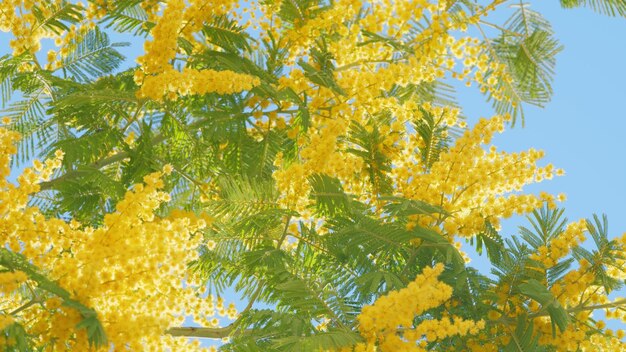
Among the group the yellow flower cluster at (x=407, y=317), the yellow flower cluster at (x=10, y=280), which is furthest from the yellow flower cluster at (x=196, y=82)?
the yellow flower cluster at (x=10, y=280)

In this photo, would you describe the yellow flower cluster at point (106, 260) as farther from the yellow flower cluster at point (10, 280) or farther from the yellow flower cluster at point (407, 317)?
the yellow flower cluster at point (407, 317)

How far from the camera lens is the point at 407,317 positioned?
3568mm

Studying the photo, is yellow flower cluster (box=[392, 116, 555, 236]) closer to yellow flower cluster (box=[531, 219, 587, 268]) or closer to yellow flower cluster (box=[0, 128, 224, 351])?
yellow flower cluster (box=[531, 219, 587, 268])

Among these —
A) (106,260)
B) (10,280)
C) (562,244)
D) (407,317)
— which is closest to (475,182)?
(562,244)

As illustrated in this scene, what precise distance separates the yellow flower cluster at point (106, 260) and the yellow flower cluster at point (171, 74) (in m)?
0.93

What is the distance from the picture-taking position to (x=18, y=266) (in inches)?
131

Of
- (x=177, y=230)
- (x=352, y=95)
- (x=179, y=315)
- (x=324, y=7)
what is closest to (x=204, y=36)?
(x=324, y=7)

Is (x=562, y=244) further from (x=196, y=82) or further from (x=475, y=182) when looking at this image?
(x=196, y=82)

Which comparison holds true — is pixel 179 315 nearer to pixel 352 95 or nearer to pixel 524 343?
pixel 352 95

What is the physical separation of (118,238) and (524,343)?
7.17 feet

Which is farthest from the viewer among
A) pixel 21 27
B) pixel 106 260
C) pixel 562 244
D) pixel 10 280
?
pixel 21 27

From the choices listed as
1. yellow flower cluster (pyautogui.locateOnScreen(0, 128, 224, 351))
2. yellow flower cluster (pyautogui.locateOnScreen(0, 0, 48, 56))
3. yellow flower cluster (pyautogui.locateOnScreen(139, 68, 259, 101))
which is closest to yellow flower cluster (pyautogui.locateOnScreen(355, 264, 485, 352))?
yellow flower cluster (pyautogui.locateOnScreen(0, 128, 224, 351))

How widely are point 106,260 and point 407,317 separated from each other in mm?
1298

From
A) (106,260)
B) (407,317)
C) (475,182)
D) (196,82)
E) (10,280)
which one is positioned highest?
(196,82)
